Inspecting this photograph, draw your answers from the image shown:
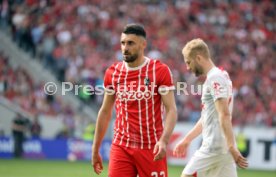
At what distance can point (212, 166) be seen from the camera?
7414mm

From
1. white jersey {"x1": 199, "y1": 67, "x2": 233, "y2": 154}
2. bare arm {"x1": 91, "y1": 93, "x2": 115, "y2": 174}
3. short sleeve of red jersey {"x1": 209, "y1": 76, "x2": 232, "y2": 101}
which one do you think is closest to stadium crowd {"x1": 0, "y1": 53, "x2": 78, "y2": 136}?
bare arm {"x1": 91, "y1": 93, "x2": 115, "y2": 174}

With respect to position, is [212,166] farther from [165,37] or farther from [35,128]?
[165,37]

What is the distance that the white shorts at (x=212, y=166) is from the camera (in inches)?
290

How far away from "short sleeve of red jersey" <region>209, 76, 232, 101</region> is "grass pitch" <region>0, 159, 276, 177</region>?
8.61m

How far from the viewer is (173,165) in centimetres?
1948

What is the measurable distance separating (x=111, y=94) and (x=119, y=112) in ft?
0.72

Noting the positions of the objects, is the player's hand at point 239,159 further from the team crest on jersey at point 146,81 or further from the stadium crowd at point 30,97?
the stadium crowd at point 30,97

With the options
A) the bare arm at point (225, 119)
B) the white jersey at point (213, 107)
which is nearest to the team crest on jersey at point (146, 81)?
the white jersey at point (213, 107)

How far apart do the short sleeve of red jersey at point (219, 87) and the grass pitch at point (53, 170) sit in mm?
8609

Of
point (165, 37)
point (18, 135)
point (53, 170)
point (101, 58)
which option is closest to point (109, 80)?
point (53, 170)

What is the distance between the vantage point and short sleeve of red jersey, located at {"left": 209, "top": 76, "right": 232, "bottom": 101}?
7020 mm

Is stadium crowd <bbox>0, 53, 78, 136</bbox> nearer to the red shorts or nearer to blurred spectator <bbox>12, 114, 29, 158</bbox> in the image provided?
blurred spectator <bbox>12, 114, 29, 158</bbox>

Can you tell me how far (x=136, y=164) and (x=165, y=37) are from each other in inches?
697

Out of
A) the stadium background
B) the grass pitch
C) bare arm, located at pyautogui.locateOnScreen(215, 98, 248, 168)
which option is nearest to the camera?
bare arm, located at pyautogui.locateOnScreen(215, 98, 248, 168)
